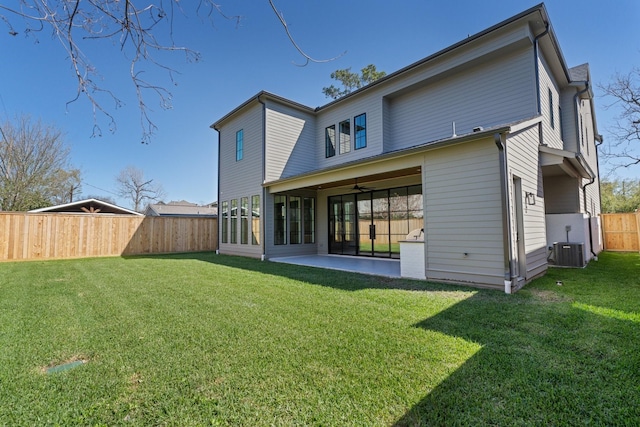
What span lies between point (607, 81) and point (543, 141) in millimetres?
10026

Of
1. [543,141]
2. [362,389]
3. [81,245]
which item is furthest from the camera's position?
[81,245]

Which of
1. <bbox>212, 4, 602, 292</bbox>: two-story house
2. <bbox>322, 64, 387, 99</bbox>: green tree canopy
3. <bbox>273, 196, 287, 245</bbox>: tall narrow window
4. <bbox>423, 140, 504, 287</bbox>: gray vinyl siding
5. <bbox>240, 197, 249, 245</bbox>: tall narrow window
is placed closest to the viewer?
<bbox>423, 140, 504, 287</bbox>: gray vinyl siding

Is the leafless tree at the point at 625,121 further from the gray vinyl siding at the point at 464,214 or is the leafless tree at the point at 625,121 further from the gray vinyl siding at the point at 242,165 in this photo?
the gray vinyl siding at the point at 242,165

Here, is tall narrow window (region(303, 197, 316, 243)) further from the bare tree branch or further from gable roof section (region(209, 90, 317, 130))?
the bare tree branch

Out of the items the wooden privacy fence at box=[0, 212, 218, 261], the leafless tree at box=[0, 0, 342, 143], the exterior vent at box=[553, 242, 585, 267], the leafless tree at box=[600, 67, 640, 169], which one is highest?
the leafless tree at box=[600, 67, 640, 169]

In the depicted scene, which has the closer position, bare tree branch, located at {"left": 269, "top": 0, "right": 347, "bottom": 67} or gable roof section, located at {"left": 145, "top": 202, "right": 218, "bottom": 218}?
bare tree branch, located at {"left": 269, "top": 0, "right": 347, "bottom": 67}

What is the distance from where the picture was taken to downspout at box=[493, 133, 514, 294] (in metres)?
4.74

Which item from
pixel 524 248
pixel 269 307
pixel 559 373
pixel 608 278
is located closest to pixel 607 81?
pixel 608 278

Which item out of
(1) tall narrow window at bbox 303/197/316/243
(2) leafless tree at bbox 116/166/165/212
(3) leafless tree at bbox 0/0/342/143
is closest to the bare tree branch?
(3) leafless tree at bbox 0/0/342/143

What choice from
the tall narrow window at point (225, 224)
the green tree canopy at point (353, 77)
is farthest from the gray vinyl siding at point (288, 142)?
the green tree canopy at point (353, 77)

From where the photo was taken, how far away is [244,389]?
209 cm

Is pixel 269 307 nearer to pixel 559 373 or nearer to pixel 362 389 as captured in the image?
pixel 362 389

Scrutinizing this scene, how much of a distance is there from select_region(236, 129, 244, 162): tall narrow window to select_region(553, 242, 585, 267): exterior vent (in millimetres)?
10519

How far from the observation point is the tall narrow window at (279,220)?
1024 centimetres
